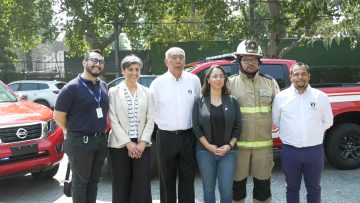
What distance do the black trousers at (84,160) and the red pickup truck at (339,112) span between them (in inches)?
108

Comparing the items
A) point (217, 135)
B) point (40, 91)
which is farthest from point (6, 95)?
point (40, 91)

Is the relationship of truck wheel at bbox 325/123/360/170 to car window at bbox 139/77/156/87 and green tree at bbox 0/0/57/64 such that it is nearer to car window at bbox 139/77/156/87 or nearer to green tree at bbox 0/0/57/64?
car window at bbox 139/77/156/87

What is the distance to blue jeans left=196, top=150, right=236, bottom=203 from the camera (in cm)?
416

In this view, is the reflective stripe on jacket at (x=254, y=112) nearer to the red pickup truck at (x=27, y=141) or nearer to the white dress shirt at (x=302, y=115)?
the white dress shirt at (x=302, y=115)

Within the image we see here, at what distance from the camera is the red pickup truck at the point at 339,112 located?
264 inches

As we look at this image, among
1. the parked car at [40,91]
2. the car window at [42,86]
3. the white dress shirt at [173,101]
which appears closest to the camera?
the white dress shirt at [173,101]

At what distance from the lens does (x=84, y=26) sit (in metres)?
19.4

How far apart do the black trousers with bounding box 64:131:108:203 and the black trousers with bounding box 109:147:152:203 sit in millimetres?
157

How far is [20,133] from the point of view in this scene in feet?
18.3

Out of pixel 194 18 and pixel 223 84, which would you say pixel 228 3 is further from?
pixel 223 84

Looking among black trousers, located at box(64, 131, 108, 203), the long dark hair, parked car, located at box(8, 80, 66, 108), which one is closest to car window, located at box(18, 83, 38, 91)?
parked car, located at box(8, 80, 66, 108)

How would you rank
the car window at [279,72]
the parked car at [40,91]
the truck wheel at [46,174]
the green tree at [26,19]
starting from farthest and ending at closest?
the green tree at [26,19] < the parked car at [40,91] < the car window at [279,72] < the truck wheel at [46,174]

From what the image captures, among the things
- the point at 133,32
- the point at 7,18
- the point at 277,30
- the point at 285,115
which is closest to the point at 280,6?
the point at 277,30

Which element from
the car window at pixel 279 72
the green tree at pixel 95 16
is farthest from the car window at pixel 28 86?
the car window at pixel 279 72
